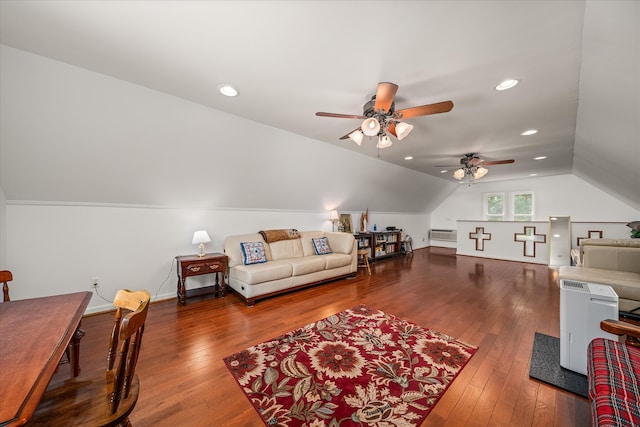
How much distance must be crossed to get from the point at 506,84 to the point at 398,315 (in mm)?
2748

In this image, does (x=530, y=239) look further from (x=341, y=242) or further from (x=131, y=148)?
(x=131, y=148)

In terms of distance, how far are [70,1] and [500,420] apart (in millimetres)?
3640

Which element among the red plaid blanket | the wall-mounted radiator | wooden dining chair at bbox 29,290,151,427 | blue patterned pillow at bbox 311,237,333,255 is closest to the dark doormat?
the red plaid blanket

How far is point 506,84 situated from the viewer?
7.00 ft

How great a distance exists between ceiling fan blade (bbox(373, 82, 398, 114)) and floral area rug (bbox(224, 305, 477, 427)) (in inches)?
89.6

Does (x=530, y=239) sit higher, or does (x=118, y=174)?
(x=118, y=174)

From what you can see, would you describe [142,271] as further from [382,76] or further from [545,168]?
[545,168]

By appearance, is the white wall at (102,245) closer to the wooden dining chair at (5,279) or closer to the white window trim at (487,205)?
the wooden dining chair at (5,279)

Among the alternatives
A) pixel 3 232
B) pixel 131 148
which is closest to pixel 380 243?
pixel 131 148

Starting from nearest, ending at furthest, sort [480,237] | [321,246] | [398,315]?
[398,315] < [321,246] < [480,237]

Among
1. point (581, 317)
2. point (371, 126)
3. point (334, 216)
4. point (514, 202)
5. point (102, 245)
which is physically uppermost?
point (371, 126)

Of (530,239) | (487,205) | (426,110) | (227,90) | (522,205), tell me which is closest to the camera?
(426,110)

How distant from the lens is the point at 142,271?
10.7ft

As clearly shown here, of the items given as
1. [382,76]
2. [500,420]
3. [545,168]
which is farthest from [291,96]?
[545,168]
